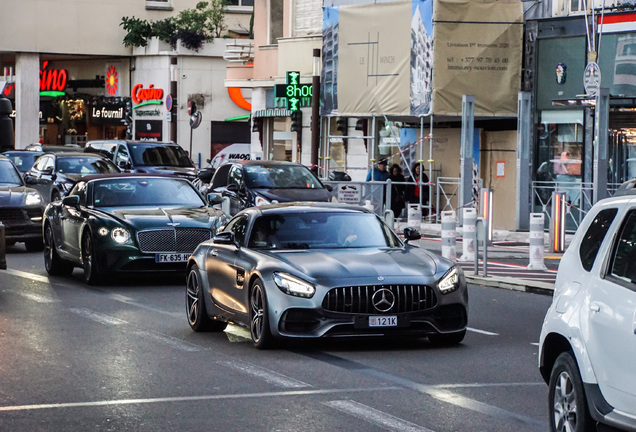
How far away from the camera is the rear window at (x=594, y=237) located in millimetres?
7305

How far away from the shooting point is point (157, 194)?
19.4 meters

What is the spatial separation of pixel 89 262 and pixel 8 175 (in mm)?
7479

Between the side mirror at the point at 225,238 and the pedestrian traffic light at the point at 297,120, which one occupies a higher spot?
the pedestrian traffic light at the point at 297,120

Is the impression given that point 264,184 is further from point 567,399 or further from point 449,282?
point 567,399

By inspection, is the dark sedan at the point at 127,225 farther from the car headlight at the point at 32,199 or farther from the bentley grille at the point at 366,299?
the bentley grille at the point at 366,299

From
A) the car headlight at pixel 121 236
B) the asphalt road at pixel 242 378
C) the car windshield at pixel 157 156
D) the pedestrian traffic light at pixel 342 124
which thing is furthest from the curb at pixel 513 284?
the pedestrian traffic light at pixel 342 124

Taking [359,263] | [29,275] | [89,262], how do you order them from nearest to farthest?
[359,263], [89,262], [29,275]

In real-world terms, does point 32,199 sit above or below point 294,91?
below

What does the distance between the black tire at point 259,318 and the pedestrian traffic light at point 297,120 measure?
3199cm

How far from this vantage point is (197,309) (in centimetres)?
1343

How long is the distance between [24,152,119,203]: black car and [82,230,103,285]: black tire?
13.6 metres

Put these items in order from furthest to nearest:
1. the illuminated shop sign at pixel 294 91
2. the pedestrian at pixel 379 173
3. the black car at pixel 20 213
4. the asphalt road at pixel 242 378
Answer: the illuminated shop sign at pixel 294 91
the pedestrian at pixel 379 173
the black car at pixel 20 213
the asphalt road at pixel 242 378

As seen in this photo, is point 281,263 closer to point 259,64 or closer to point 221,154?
point 259,64

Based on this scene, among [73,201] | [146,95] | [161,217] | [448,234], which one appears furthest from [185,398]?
[146,95]
